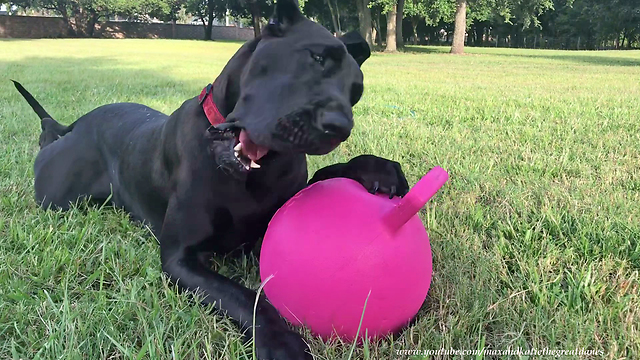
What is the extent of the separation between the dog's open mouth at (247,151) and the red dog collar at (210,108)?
24cm

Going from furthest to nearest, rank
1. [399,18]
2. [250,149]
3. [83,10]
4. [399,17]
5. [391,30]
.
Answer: [83,10] → [399,18] → [399,17] → [391,30] → [250,149]

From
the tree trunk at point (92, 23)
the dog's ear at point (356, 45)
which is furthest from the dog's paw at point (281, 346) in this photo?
the tree trunk at point (92, 23)

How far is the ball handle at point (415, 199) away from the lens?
5.15 feet

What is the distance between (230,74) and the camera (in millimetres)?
1921

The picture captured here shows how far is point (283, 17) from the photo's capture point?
1853 mm

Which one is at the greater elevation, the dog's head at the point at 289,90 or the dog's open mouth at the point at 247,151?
the dog's head at the point at 289,90

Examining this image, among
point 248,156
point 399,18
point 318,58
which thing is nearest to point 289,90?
point 318,58

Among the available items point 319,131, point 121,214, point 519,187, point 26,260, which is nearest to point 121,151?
point 121,214

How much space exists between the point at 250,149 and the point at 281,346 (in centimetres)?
65

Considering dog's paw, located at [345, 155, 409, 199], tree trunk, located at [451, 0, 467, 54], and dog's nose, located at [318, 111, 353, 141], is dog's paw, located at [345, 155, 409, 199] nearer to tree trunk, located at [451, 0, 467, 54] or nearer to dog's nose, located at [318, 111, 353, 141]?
dog's nose, located at [318, 111, 353, 141]

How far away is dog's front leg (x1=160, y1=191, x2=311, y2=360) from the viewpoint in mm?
1567

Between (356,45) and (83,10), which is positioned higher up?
(83,10)

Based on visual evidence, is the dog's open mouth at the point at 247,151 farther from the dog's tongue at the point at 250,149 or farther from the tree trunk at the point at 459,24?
the tree trunk at the point at 459,24

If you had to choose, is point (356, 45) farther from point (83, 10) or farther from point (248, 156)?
point (83, 10)
